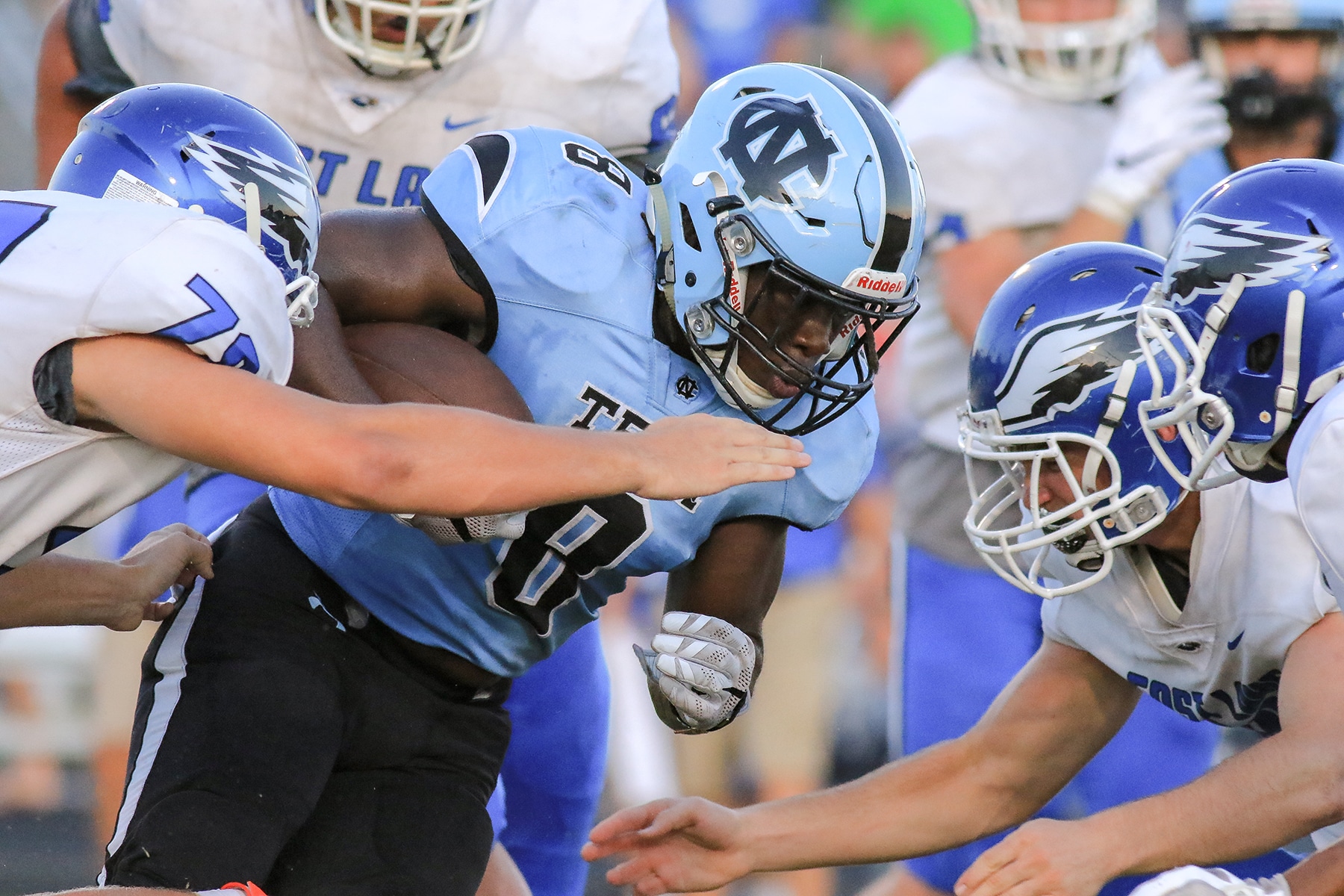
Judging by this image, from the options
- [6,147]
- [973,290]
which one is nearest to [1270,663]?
[973,290]

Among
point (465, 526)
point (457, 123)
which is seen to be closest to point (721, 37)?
point (457, 123)

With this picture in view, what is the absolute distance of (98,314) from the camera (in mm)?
1995

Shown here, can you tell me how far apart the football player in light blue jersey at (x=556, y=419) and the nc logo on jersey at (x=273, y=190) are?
4.2 inches

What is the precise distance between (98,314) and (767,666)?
290 cm

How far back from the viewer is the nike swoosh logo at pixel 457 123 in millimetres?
3721

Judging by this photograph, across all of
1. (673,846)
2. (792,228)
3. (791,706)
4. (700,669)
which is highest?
(792,228)

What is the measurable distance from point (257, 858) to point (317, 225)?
3.01 ft

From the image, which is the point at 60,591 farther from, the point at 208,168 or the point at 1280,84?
the point at 1280,84

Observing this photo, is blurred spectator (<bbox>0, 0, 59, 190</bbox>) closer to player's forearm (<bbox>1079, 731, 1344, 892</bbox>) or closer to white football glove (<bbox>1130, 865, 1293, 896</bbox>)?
player's forearm (<bbox>1079, 731, 1344, 892</bbox>)

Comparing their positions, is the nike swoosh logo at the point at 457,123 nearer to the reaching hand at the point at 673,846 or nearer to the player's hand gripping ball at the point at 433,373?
the player's hand gripping ball at the point at 433,373

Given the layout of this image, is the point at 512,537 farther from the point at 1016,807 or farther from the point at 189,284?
the point at 1016,807

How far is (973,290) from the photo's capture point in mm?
4008

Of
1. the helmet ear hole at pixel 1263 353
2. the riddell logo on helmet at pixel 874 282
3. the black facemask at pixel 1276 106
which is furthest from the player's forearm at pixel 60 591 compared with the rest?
the black facemask at pixel 1276 106

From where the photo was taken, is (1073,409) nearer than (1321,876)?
No
